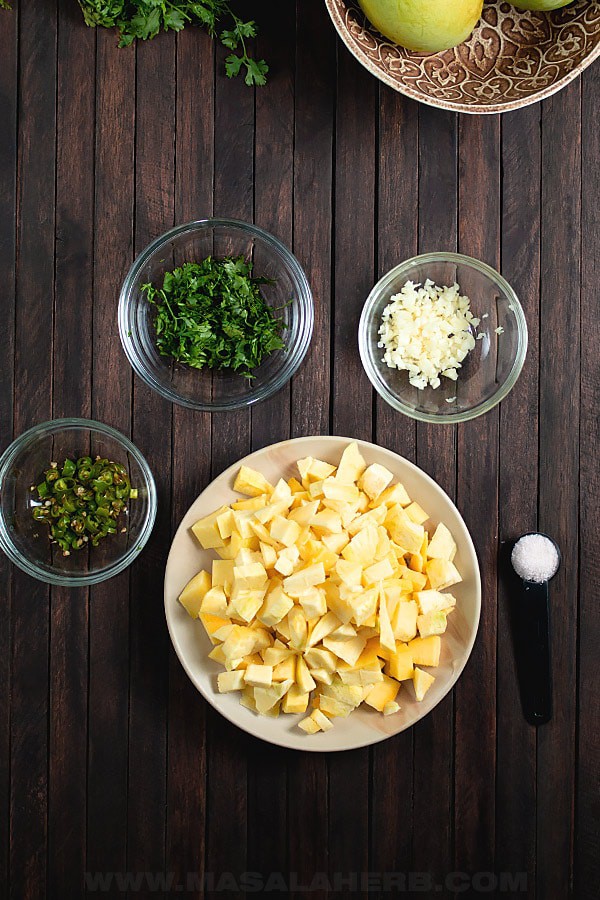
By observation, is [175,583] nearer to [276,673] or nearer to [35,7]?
[276,673]

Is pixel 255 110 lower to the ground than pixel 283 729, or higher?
higher

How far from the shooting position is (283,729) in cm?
154

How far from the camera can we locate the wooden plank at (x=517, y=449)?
164 cm

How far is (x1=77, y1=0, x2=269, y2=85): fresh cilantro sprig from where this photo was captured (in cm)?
157

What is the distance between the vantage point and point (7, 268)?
1.66 metres

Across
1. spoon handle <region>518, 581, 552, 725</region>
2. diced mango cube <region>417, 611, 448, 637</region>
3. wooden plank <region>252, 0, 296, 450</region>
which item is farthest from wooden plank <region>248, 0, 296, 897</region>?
spoon handle <region>518, 581, 552, 725</region>

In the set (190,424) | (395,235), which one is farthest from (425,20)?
(190,424)

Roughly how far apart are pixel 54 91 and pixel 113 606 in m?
1.10

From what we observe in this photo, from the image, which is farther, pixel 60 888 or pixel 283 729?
pixel 60 888

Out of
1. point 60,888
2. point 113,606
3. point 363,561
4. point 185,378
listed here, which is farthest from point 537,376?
point 60,888

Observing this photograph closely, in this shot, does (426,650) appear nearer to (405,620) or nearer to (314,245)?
(405,620)

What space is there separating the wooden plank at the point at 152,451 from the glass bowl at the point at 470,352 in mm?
454

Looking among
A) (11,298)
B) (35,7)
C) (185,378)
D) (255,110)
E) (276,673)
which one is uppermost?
(35,7)

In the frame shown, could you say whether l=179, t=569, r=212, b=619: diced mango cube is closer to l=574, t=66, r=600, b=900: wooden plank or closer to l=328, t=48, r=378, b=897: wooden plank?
l=328, t=48, r=378, b=897: wooden plank
